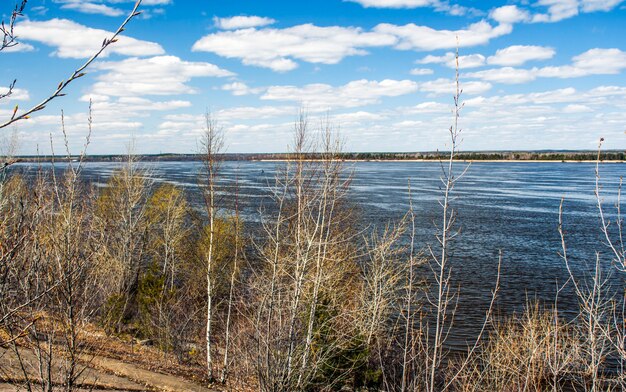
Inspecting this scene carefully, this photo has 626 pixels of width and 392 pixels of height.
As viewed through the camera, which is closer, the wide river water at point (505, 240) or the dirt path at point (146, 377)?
the dirt path at point (146, 377)

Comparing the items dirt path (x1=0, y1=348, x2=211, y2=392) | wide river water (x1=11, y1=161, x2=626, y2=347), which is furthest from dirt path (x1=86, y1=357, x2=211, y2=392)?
wide river water (x1=11, y1=161, x2=626, y2=347)

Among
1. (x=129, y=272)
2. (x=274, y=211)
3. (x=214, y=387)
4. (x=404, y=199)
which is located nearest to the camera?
(x=214, y=387)

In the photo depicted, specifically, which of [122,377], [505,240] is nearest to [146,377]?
[122,377]

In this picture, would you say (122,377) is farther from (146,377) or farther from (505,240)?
(505,240)

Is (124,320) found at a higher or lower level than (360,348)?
lower

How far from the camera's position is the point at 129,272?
108ft

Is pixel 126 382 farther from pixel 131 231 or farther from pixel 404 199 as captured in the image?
pixel 404 199

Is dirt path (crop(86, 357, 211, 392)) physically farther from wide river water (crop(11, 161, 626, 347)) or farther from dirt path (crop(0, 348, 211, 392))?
wide river water (crop(11, 161, 626, 347))

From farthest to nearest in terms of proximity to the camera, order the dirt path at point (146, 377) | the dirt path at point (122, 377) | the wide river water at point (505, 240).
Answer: the wide river water at point (505, 240) → the dirt path at point (146, 377) → the dirt path at point (122, 377)

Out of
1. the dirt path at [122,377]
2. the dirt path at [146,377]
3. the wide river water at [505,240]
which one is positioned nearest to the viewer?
the dirt path at [122,377]

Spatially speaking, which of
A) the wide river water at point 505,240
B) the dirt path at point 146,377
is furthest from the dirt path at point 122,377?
the wide river water at point 505,240

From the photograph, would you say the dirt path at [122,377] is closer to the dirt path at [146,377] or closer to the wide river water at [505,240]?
the dirt path at [146,377]

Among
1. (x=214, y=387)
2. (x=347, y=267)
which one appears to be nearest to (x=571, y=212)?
(x=347, y=267)

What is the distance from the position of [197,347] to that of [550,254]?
95.0ft
